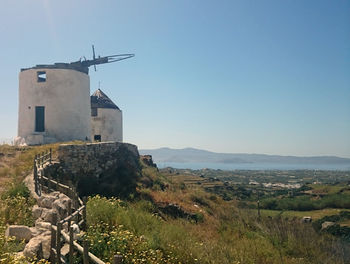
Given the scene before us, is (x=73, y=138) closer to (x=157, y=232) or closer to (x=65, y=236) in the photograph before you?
(x=157, y=232)

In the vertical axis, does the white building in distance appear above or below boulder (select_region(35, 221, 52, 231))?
above

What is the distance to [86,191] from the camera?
13.9 metres

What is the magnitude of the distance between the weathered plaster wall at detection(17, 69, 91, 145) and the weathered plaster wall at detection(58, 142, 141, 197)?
5.21m

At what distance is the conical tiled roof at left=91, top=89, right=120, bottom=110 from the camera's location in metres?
26.5

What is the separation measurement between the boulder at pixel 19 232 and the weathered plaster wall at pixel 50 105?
50.9 ft

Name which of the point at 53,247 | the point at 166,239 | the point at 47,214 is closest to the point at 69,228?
the point at 53,247

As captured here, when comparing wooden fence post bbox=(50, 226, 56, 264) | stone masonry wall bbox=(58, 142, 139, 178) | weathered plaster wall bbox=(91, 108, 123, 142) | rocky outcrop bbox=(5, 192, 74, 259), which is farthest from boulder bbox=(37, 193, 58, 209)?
weathered plaster wall bbox=(91, 108, 123, 142)

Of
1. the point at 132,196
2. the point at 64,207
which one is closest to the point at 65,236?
the point at 64,207

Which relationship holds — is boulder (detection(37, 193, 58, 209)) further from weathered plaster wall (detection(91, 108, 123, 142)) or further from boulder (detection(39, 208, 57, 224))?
weathered plaster wall (detection(91, 108, 123, 142))

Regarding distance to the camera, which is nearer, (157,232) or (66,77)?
(157,232)

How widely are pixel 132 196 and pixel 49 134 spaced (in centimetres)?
936

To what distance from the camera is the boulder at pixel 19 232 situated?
16.8 ft

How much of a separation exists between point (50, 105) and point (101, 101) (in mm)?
7289

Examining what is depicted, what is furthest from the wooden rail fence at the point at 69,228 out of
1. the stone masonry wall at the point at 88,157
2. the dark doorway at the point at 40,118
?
the dark doorway at the point at 40,118
